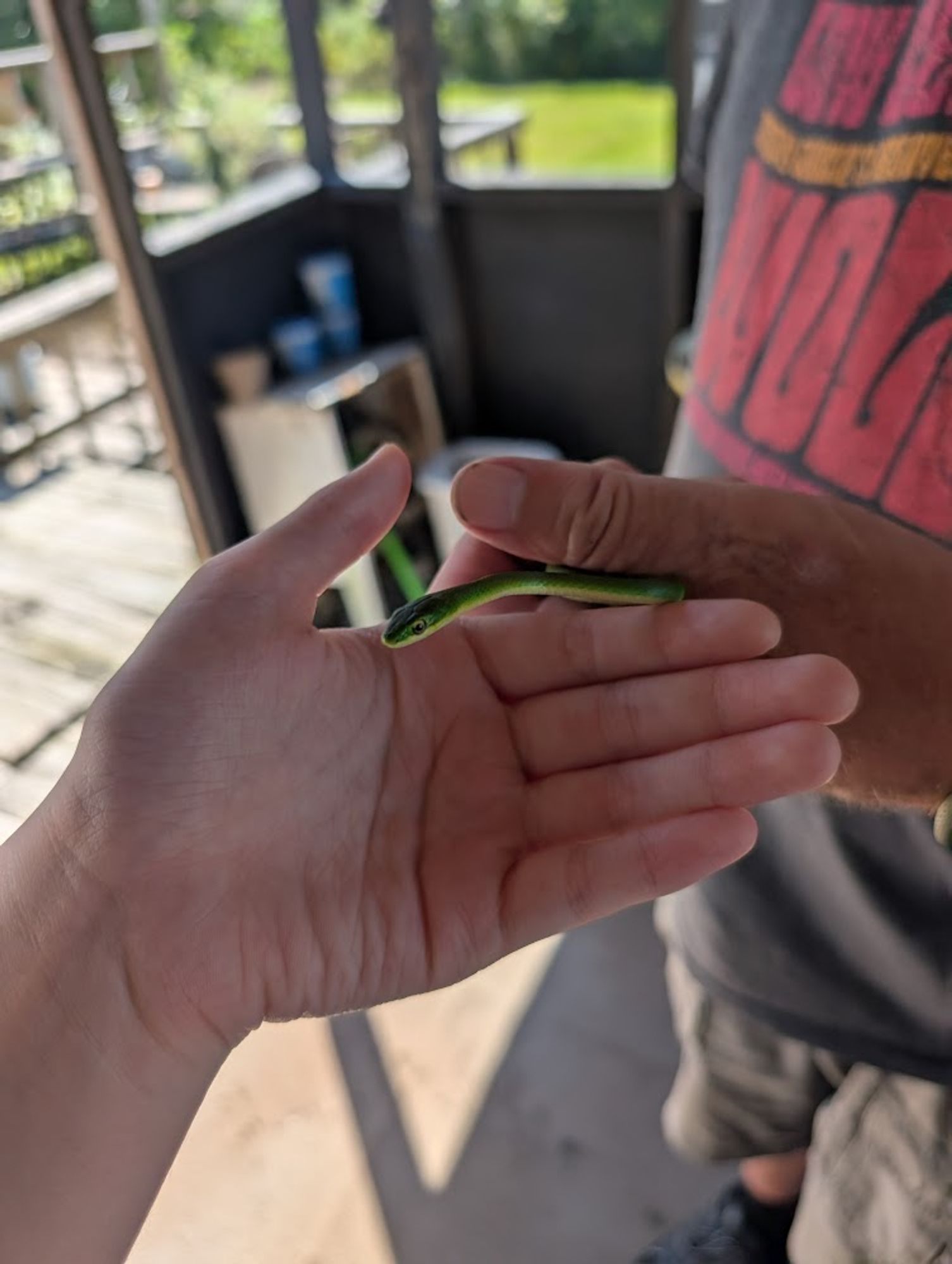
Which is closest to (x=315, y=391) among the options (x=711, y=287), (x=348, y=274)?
(x=348, y=274)

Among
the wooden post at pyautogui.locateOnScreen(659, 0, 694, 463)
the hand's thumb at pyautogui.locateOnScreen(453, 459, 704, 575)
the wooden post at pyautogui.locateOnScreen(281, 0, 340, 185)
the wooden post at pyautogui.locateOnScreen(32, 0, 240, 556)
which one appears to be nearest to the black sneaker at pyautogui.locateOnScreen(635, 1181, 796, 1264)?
the hand's thumb at pyautogui.locateOnScreen(453, 459, 704, 575)

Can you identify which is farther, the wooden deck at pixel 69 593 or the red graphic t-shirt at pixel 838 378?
the wooden deck at pixel 69 593

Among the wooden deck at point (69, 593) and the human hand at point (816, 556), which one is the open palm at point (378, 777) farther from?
the wooden deck at point (69, 593)

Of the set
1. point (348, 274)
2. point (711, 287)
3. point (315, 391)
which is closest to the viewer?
point (711, 287)

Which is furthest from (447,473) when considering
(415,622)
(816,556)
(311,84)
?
(816,556)

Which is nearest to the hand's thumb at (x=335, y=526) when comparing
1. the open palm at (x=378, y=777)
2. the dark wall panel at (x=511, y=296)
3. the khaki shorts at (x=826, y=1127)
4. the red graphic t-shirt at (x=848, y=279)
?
the open palm at (x=378, y=777)

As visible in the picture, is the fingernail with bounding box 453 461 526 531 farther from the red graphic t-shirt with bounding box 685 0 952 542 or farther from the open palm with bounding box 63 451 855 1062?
the red graphic t-shirt with bounding box 685 0 952 542

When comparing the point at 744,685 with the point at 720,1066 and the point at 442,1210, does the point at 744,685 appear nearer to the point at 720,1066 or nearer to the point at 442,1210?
the point at 720,1066
